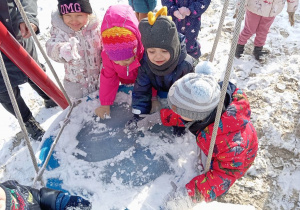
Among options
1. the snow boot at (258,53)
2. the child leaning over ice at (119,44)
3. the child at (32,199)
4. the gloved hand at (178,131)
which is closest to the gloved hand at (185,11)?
the child leaning over ice at (119,44)

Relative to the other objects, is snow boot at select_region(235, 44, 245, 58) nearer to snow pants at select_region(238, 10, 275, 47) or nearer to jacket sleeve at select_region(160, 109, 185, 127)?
snow pants at select_region(238, 10, 275, 47)

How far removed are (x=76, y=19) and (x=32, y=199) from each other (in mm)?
1013

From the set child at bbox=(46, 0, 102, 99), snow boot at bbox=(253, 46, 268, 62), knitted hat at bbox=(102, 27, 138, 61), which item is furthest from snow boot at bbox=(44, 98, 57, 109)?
snow boot at bbox=(253, 46, 268, 62)

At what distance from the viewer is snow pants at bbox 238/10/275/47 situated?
2.35 meters

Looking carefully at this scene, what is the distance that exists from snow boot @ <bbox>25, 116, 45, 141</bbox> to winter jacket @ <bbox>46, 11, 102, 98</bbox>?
37 cm

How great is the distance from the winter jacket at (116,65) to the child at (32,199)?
0.74m

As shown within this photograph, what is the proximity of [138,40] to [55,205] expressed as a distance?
96 centimetres

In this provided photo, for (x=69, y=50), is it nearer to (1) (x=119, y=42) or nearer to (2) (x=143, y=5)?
(1) (x=119, y=42)

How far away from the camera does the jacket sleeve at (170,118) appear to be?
1529mm

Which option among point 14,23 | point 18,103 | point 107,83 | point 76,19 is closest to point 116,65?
point 107,83

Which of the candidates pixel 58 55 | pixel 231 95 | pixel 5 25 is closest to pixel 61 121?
pixel 58 55

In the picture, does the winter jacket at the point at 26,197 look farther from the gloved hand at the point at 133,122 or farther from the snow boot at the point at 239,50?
the snow boot at the point at 239,50

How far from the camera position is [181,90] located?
115 cm

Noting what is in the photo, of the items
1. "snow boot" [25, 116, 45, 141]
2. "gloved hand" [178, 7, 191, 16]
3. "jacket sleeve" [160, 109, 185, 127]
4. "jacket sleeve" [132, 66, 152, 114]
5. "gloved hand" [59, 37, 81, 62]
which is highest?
"gloved hand" [178, 7, 191, 16]
